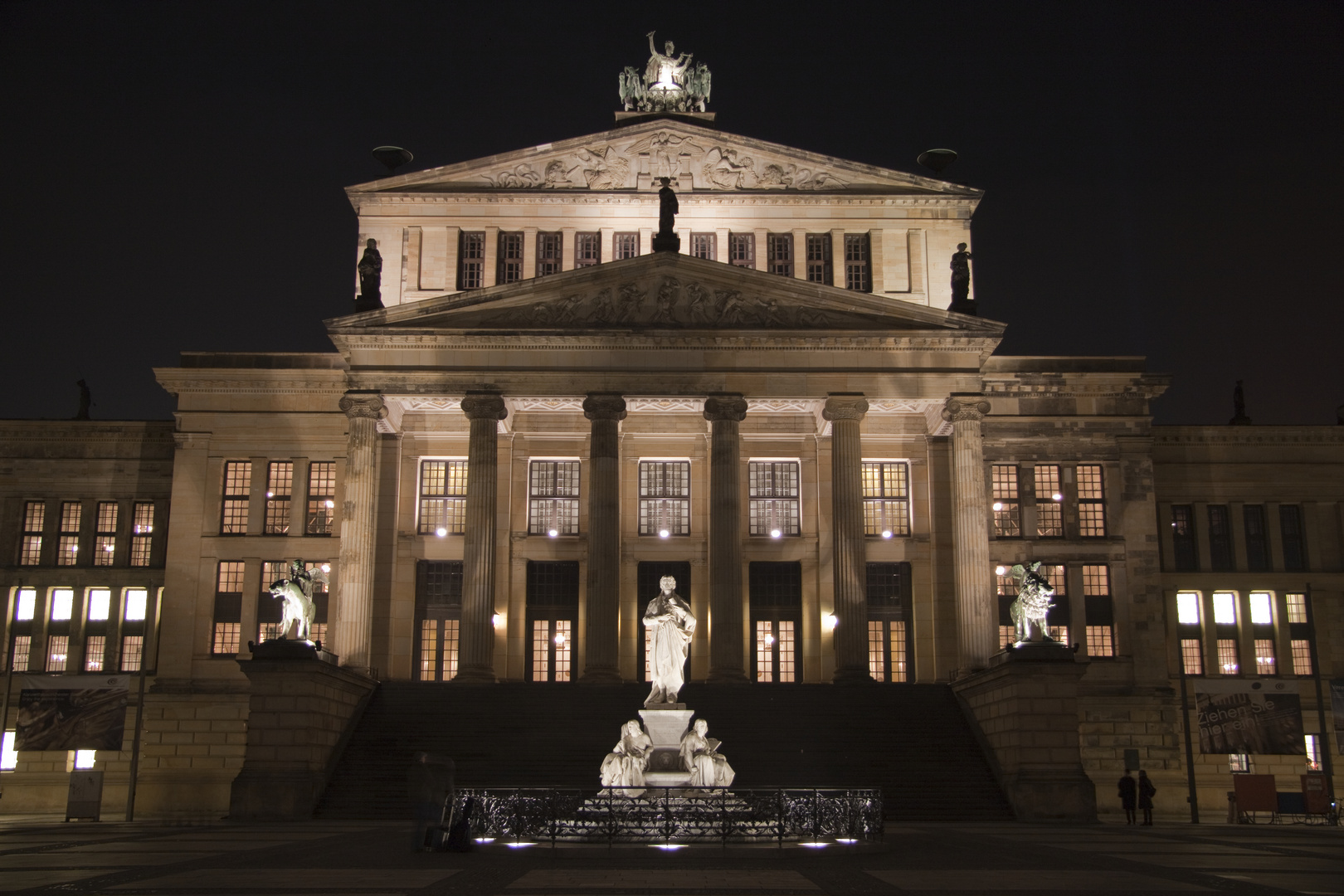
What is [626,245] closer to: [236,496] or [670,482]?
[670,482]

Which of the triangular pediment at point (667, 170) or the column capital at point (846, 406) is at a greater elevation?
the triangular pediment at point (667, 170)

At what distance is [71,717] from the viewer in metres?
45.0

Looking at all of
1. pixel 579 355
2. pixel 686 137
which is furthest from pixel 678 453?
pixel 686 137

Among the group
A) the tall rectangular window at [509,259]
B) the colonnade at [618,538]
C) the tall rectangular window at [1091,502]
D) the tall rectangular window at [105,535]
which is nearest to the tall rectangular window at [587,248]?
A: the tall rectangular window at [509,259]

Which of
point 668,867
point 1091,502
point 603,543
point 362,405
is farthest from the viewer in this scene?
point 1091,502

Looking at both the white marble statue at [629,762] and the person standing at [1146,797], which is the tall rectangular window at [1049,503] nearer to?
the person standing at [1146,797]

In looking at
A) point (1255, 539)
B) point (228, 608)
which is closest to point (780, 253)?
point (1255, 539)

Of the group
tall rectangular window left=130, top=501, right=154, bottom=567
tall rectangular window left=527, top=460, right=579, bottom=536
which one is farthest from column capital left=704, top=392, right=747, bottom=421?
tall rectangular window left=130, top=501, right=154, bottom=567

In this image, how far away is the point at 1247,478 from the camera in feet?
182

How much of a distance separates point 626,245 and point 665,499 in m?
10.2

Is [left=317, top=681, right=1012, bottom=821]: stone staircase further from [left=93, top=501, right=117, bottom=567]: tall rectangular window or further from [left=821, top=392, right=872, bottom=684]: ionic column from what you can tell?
[left=93, top=501, right=117, bottom=567]: tall rectangular window

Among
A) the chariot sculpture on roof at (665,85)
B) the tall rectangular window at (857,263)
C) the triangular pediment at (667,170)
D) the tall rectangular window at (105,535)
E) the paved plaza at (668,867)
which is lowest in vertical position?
the paved plaza at (668,867)

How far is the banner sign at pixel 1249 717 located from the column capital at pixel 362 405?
29334 mm

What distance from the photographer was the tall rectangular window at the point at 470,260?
2105 inches
